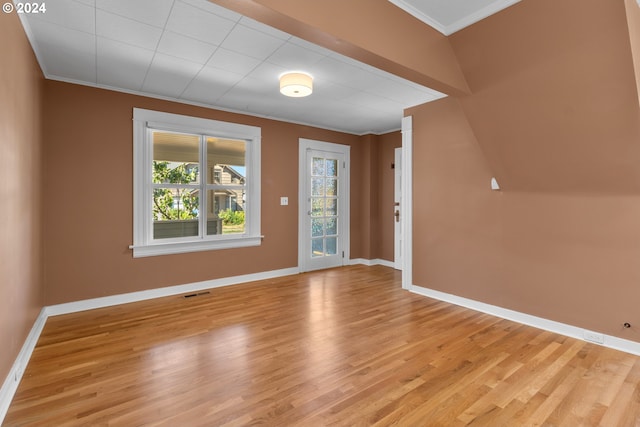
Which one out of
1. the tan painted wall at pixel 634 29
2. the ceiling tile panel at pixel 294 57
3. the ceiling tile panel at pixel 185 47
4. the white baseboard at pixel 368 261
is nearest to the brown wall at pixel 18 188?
the ceiling tile panel at pixel 185 47

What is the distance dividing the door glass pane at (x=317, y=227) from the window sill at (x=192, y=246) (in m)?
1.04

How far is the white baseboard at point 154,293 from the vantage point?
11.2 ft

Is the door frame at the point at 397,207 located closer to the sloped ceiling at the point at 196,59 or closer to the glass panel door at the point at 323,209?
the glass panel door at the point at 323,209

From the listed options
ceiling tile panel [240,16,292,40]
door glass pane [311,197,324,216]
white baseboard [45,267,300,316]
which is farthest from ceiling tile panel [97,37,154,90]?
door glass pane [311,197,324,216]

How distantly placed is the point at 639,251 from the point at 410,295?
2.20 metres

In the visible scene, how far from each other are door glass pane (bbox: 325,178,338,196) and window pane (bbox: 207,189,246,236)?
1.60 m

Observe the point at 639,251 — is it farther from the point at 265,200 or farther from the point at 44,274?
the point at 44,274

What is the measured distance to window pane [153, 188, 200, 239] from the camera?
4039 mm

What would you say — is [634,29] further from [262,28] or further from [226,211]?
[226,211]

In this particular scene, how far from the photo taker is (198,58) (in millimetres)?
2885

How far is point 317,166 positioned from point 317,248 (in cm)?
142

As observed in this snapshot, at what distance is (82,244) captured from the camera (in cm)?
350

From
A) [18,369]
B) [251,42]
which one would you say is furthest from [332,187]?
[18,369]

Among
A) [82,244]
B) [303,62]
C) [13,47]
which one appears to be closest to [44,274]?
[82,244]
